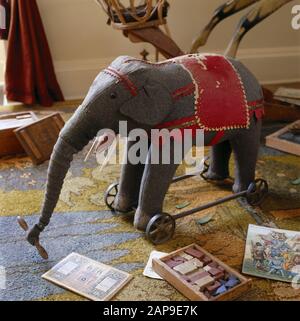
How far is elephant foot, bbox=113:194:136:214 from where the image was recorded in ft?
4.83

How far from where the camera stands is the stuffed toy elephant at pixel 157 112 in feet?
3.95

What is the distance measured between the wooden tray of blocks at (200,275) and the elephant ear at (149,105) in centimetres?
37

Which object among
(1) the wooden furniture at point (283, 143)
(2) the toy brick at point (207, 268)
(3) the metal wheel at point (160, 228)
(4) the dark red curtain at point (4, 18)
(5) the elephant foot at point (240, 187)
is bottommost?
(2) the toy brick at point (207, 268)

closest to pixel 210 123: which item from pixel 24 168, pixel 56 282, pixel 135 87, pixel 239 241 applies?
pixel 135 87

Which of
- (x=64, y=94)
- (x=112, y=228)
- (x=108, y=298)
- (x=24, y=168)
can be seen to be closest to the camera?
(x=108, y=298)

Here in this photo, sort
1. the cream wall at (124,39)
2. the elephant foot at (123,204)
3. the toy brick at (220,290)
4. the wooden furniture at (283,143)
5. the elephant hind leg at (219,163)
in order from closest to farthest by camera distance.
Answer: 1. the toy brick at (220,290)
2. the elephant foot at (123,204)
3. the elephant hind leg at (219,163)
4. the wooden furniture at (283,143)
5. the cream wall at (124,39)

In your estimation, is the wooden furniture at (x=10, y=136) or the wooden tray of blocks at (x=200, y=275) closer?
the wooden tray of blocks at (x=200, y=275)

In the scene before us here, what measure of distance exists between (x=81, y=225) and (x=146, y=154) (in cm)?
31

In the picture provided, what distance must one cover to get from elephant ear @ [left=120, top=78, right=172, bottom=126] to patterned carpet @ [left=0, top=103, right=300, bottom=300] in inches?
15.2

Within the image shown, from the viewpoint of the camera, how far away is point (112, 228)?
4.72 feet

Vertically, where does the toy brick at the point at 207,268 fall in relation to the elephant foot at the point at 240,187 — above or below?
below

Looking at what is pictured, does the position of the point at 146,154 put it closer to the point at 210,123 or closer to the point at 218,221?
the point at 210,123

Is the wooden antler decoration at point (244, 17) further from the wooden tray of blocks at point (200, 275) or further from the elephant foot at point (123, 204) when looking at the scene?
the wooden tray of blocks at point (200, 275)

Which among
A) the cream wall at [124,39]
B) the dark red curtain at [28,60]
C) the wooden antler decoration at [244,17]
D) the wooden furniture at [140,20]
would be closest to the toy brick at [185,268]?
the wooden furniture at [140,20]
